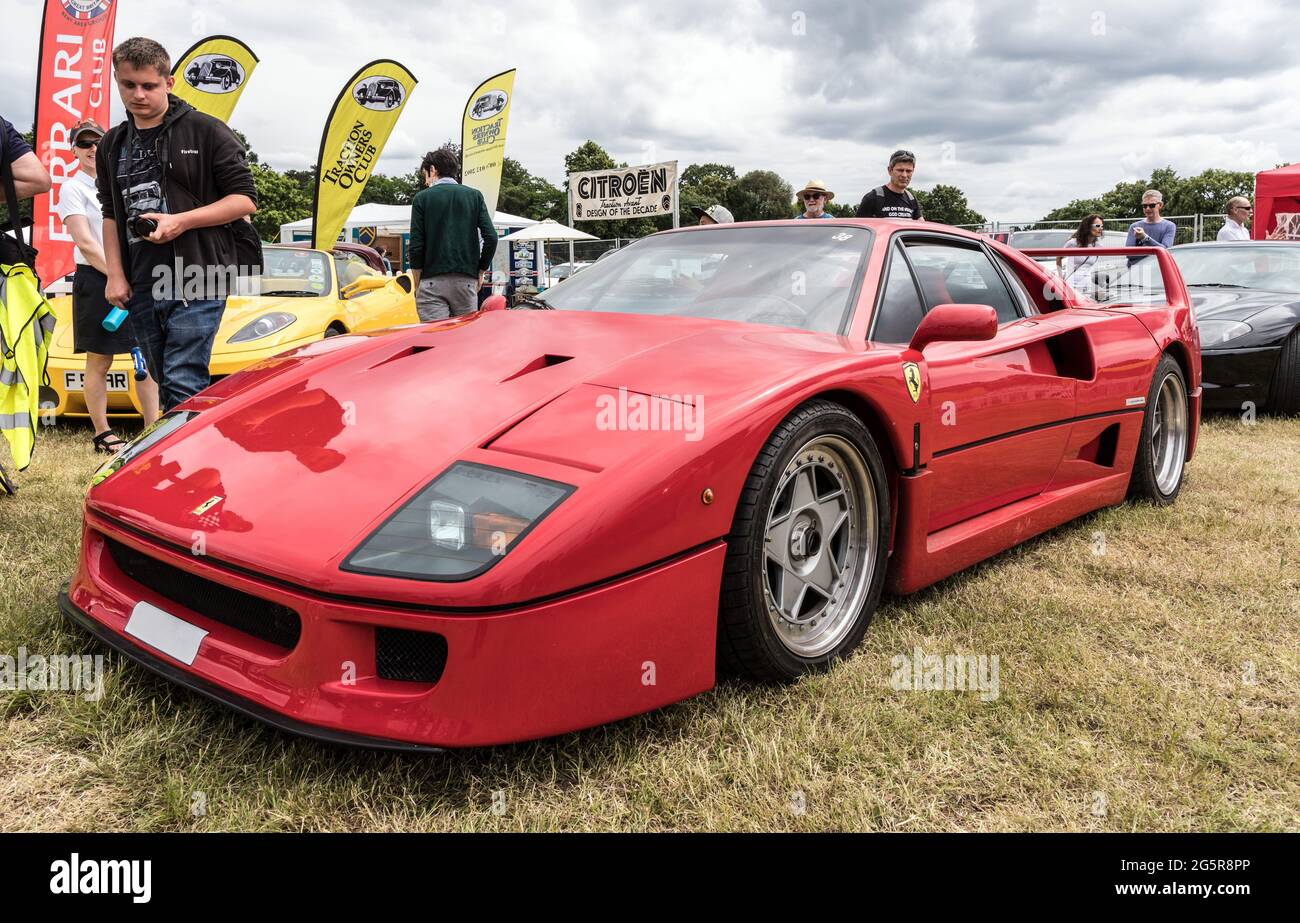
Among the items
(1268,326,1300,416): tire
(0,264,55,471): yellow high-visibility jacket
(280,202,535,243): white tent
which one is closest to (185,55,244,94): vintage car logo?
(0,264,55,471): yellow high-visibility jacket

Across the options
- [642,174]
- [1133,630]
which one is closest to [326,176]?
[642,174]

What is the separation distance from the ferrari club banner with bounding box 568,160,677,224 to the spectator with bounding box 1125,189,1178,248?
4.12 m

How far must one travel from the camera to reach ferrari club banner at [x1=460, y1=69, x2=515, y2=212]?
13742 millimetres

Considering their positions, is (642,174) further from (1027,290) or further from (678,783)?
(678,783)

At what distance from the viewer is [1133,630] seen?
2406 millimetres

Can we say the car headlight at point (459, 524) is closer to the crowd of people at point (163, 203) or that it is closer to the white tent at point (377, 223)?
the crowd of people at point (163, 203)

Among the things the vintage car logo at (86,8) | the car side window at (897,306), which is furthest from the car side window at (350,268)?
the car side window at (897,306)

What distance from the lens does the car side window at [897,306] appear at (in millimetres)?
2449

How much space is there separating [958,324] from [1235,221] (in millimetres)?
9145

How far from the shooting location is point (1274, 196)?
15141 millimetres

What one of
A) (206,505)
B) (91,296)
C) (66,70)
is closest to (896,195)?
(91,296)

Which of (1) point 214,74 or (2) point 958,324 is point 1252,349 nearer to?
(2) point 958,324

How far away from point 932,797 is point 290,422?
60.7 inches

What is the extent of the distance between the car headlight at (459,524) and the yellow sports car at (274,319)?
358cm
